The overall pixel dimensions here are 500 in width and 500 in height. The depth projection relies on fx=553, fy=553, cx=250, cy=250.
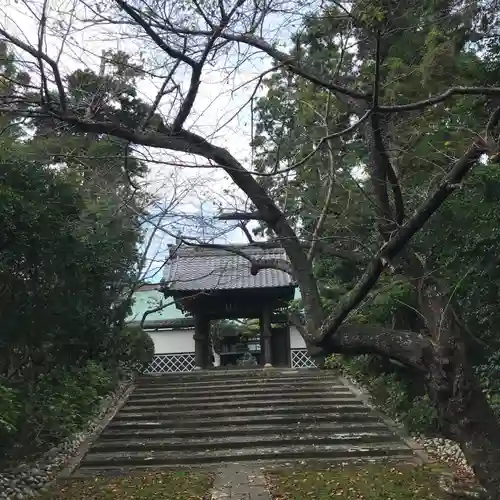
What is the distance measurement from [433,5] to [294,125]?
2299mm

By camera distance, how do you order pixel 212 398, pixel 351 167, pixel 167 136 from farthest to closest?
1. pixel 212 398
2. pixel 351 167
3. pixel 167 136

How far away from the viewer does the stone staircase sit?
8133mm

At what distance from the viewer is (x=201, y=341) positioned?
→ 17125 millimetres

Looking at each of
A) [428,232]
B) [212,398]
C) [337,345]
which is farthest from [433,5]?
[212,398]

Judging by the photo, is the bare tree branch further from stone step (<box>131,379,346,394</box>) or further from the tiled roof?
the tiled roof

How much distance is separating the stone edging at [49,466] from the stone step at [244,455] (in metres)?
0.34

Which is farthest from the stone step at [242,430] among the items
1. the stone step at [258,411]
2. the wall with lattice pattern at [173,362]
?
the wall with lattice pattern at [173,362]

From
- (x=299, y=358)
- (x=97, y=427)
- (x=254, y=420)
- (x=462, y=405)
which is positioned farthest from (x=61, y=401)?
(x=299, y=358)

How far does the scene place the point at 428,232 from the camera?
7613 millimetres

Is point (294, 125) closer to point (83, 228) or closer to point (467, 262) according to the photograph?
point (467, 262)

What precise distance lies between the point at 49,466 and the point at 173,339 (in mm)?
13760

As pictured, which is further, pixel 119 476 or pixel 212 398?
pixel 212 398

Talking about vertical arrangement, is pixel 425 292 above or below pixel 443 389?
above

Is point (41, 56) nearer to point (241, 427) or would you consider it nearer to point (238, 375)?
point (241, 427)
